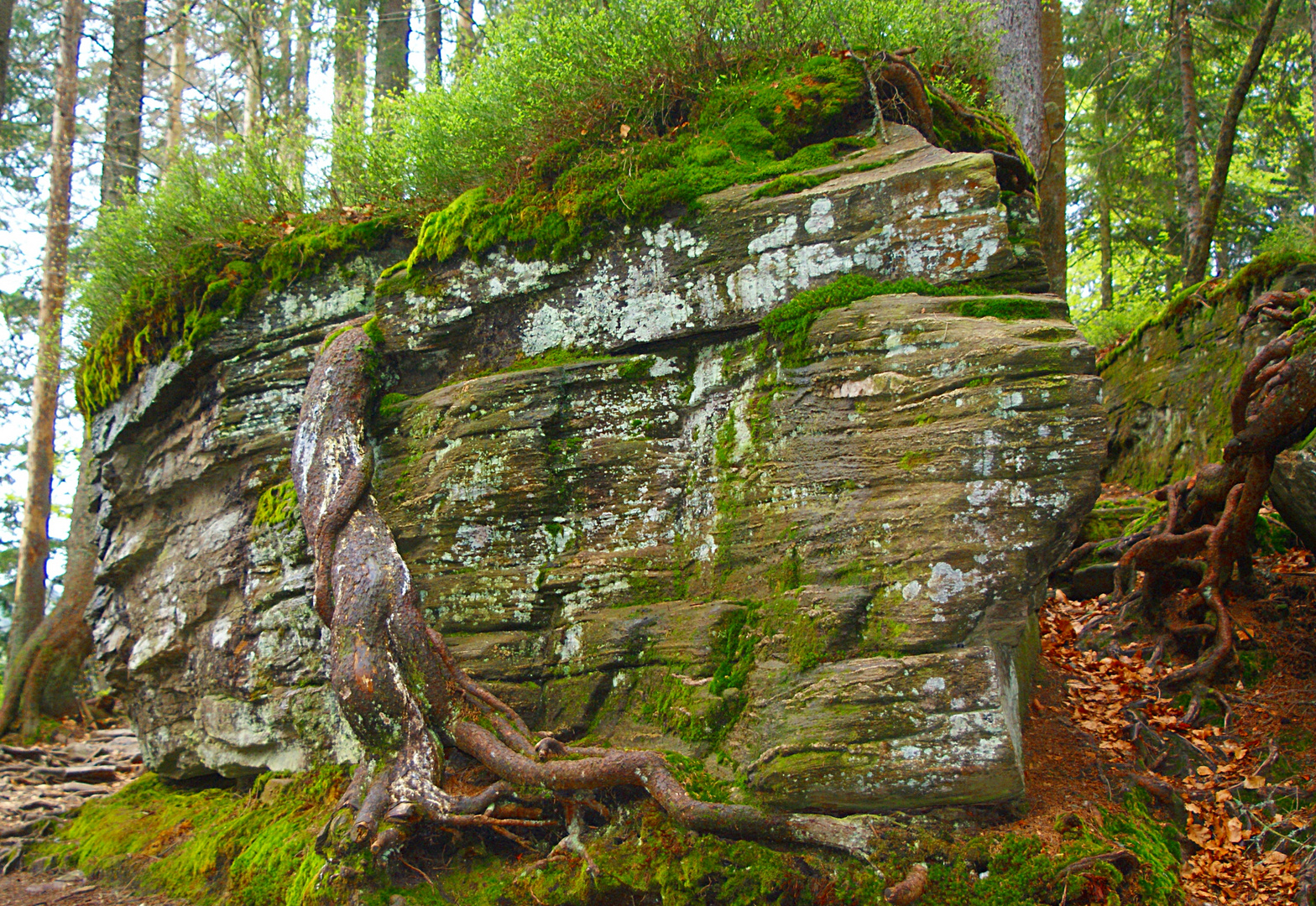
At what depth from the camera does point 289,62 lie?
633 inches

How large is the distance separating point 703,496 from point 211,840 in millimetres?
4621

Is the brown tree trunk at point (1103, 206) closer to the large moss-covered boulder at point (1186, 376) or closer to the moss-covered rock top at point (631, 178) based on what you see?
the large moss-covered boulder at point (1186, 376)

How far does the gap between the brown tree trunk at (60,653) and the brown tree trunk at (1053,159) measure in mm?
11724

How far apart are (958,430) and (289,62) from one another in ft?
54.3

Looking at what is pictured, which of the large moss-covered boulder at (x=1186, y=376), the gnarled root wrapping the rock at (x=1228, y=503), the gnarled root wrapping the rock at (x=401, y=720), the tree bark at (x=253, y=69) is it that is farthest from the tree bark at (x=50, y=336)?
the large moss-covered boulder at (x=1186, y=376)

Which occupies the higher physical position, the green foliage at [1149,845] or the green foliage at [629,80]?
the green foliage at [629,80]

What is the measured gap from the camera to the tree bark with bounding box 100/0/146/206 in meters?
12.6

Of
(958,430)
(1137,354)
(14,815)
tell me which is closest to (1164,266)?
(1137,354)

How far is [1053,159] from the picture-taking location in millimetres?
9047

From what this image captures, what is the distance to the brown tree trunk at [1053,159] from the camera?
8.59 m

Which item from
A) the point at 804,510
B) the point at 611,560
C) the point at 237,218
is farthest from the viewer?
the point at 237,218

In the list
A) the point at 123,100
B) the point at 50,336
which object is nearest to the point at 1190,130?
the point at 123,100

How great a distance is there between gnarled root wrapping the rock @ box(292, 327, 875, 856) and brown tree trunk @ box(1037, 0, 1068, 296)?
677cm

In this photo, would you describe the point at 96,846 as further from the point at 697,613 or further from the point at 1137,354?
the point at 1137,354
